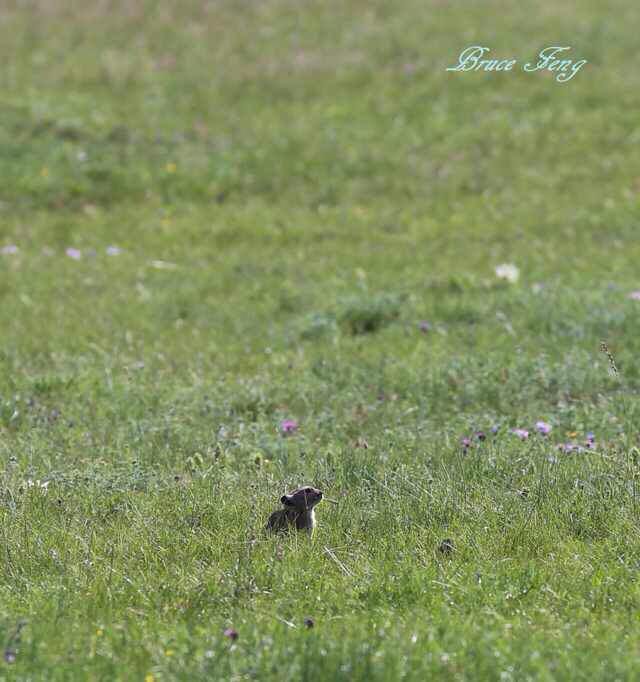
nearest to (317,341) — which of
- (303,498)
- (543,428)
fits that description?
(543,428)

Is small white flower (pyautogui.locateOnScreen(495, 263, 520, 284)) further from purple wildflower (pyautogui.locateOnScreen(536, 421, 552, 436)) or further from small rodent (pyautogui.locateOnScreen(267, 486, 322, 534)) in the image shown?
small rodent (pyautogui.locateOnScreen(267, 486, 322, 534))

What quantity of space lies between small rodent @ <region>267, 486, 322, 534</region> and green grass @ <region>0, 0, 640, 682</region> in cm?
10

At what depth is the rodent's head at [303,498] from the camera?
16.6 feet

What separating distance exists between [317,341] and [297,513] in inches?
173

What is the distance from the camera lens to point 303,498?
16.6 feet

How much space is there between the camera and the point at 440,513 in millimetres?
5270

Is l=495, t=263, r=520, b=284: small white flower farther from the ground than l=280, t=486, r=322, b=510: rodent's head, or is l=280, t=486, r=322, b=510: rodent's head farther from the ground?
l=280, t=486, r=322, b=510: rodent's head

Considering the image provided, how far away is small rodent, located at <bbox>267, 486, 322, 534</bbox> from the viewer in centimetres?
506

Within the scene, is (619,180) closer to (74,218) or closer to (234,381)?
(74,218)

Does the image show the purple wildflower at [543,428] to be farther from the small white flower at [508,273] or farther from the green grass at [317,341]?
the small white flower at [508,273]
